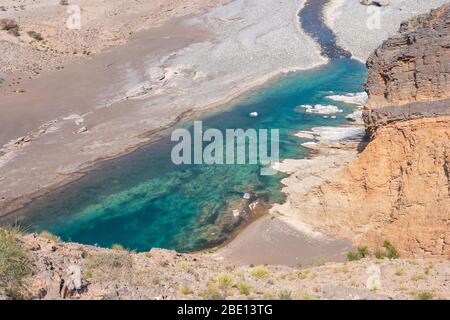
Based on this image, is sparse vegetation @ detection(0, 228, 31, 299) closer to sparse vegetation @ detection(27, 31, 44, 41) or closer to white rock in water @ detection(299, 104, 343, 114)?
white rock in water @ detection(299, 104, 343, 114)

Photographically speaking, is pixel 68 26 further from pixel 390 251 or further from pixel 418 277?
pixel 418 277


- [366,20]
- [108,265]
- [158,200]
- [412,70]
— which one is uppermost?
[412,70]

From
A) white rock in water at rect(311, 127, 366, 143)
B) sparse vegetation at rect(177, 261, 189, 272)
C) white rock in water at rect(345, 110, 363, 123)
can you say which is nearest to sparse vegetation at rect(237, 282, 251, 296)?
sparse vegetation at rect(177, 261, 189, 272)

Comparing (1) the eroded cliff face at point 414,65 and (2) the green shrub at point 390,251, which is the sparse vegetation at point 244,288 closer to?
(2) the green shrub at point 390,251

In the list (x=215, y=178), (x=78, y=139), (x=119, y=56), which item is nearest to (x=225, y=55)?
(x=119, y=56)

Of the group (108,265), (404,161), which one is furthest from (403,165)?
(108,265)

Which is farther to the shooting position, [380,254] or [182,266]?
[380,254]

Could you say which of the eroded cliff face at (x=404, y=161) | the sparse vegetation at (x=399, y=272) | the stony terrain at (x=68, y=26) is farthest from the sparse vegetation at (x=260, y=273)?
the stony terrain at (x=68, y=26)
